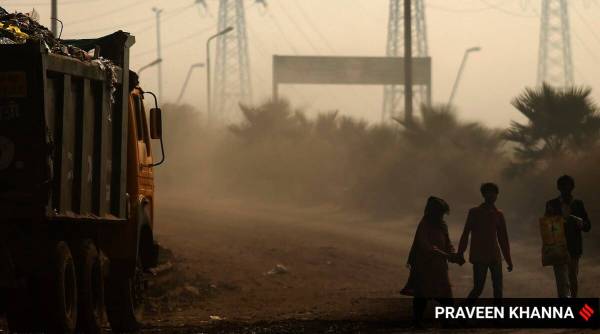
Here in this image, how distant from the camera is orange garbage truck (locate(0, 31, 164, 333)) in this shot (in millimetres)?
10383

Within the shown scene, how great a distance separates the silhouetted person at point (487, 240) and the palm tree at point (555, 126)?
68.4 feet

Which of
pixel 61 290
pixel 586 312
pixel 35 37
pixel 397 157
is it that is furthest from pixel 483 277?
pixel 397 157

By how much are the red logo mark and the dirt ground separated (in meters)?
1.91

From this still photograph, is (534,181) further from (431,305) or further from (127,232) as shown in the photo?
(127,232)

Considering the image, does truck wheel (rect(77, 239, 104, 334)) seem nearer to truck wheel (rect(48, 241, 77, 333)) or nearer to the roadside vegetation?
truck wheel (rect(48, 241, 77, 333))

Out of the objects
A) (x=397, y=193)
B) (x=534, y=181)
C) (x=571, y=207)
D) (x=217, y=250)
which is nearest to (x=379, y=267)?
(x=217, y=250)

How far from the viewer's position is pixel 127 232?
13.7 meters

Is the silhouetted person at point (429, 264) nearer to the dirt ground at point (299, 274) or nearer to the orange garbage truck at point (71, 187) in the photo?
the dirt ground at point (299, 274)

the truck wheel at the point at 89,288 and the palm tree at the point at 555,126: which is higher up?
the palm tree at the point at 555,126

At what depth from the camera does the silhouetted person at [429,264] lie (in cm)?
1257

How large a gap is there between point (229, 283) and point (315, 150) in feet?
114

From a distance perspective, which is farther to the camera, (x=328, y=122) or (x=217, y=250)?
(x=328, y=122)

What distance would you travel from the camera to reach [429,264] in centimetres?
1263

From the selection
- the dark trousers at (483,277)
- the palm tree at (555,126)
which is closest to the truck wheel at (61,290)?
the dark trousers at (483,277)
